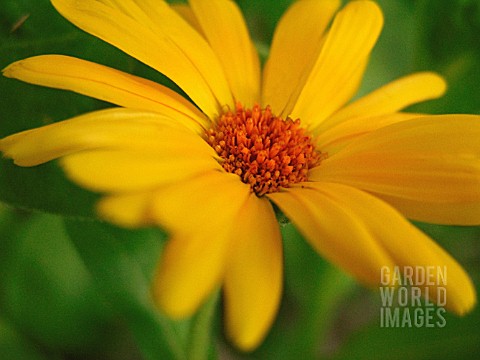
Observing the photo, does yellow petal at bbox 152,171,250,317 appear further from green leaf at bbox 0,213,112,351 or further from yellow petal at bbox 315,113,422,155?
green leaf at bbox 0,213,112,351

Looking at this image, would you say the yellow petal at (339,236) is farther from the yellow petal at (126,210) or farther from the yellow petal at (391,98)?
the yellow petal at (391,98)

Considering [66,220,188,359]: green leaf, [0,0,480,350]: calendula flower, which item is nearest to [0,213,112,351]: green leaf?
[66,220,188,359]: green leaf

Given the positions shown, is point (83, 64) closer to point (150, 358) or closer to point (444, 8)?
point (150, 358)

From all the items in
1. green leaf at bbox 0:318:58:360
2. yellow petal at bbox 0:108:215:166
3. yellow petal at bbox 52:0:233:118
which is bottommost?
green leaf at bbox 0:318:58:360

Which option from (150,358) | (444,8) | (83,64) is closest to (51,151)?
(83,64)

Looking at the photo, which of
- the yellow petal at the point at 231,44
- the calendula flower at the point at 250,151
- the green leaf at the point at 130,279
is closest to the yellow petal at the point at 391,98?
the calendula flower at the point at 250,151

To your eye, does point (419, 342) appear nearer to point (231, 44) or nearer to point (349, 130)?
point (349, 130)
